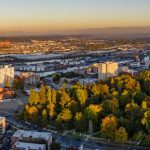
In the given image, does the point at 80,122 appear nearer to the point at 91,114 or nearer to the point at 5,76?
the point at 91,114

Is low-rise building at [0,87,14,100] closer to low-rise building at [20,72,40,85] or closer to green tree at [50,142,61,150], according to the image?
low-rise building at [20,72,40,85]

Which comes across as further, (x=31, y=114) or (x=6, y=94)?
(x=6, y=94)

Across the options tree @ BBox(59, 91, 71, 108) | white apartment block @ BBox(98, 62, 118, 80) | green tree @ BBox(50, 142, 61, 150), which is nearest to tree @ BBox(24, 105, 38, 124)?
tree @ BBox(59, 91, 71, 108)

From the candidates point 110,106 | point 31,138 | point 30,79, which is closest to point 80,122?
point 110,106

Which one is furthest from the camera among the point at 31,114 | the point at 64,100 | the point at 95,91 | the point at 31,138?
the point at 95,91

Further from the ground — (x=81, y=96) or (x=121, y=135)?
(x=81, y=96)

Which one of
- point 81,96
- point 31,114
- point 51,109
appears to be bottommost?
point 31,114

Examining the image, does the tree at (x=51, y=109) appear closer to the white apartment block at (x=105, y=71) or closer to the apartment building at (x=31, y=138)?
the apartment building at (x=31, y=138)

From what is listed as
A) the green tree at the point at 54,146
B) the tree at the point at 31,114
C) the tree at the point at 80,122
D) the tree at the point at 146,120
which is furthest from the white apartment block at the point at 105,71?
the green tree at the point at 54,146

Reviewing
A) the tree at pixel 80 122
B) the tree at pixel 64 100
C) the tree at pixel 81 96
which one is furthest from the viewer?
the tree at pixel 81 96
